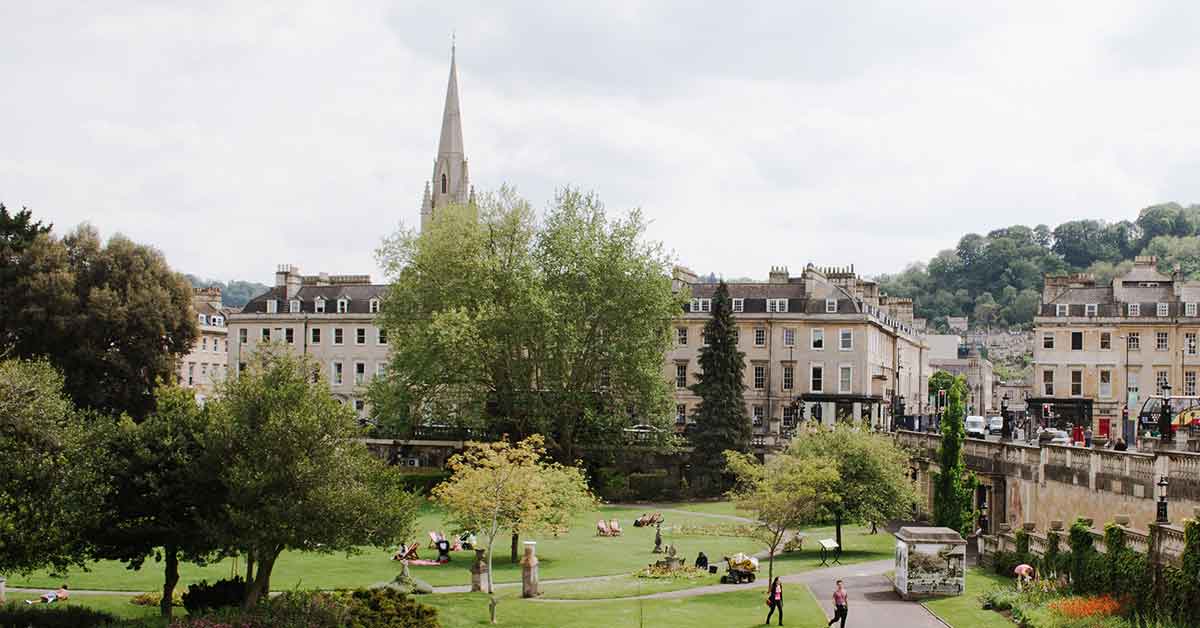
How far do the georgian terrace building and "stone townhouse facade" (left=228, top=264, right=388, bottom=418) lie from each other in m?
24.9

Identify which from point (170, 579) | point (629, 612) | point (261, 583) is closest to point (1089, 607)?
point (629, 612)

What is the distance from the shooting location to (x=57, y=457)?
107 ft

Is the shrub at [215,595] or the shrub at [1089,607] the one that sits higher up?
the shrub at [1089,607]

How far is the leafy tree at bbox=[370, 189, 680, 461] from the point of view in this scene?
69.8 metres

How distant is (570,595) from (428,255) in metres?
36.2

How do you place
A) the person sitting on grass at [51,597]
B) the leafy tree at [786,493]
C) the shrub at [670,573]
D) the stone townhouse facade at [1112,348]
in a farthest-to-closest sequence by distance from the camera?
the stone townhouse facade at [1112,348], the shrub at [670,573], the leafy tree at [786,493], the person sitting on grass at [51,597]

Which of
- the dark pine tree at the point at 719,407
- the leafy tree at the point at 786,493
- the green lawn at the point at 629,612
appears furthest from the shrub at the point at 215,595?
the dark pine tree at the point at 719,407

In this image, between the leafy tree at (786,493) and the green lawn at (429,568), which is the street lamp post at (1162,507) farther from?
the green lawn at (429,568)

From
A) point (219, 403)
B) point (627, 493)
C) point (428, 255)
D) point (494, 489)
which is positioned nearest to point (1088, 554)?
point (494, 489)

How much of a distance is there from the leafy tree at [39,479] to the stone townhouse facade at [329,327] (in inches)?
2516

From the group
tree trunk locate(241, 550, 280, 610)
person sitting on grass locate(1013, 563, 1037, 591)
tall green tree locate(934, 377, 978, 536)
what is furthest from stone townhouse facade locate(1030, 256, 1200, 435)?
tree trunk locate(241, 550, 280, 610)

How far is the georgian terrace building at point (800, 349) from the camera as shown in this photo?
84688mm

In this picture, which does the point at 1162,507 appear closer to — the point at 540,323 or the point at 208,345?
the point at 540,323

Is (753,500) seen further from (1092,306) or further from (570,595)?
(1092,306)
